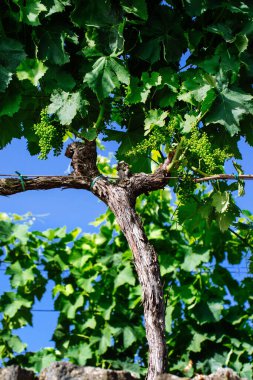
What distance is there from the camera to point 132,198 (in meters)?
3.75

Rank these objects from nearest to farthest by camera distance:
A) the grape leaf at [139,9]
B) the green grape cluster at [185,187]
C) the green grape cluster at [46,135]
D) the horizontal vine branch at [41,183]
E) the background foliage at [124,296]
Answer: the grape leaf at [139,9]
the green grape cluster at [46,135]
the green grape cluster at [185,187]
the horizontal vine branch at [41,183]
the background foliage at [124,296]

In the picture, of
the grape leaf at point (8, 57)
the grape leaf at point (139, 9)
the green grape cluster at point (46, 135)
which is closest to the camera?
the grape leaf at point (139, 9)

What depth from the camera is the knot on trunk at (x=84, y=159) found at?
12.8ft

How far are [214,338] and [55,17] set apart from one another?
11.5 ft

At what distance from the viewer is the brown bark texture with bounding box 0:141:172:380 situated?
334 centimetres

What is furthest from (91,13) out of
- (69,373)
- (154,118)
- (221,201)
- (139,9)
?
(69,373)

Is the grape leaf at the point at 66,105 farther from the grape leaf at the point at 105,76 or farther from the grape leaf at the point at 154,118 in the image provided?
the grape leaf at the point at 154,118

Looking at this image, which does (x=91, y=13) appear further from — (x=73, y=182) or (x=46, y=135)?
(x=73, y=182)

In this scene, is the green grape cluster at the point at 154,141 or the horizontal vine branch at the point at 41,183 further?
the horizontal vine branch at the point at 41,183

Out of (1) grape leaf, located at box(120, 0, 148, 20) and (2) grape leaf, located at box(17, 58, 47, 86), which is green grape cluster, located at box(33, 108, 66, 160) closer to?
(2) grape leaf, located at box(17, 58, 47, 86)

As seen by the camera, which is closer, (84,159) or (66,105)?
(66,105)

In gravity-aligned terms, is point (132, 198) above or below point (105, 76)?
below

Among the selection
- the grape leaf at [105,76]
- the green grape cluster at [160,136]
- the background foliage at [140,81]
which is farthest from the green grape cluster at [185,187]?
the grape leaf at [105,76]

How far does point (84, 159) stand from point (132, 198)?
1.45ft
